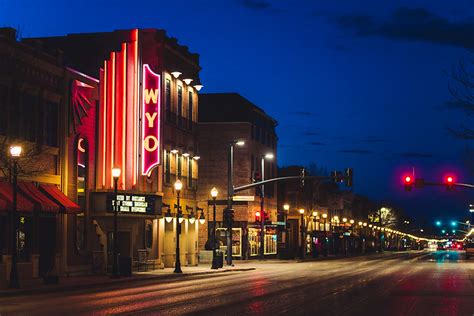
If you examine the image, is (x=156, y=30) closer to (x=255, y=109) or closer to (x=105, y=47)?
(x=105, y=47)

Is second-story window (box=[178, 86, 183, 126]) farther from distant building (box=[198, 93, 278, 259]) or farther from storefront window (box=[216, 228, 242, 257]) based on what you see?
storefront window (box=[216, 228, 242, 257])

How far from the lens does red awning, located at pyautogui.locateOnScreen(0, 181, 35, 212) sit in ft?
115

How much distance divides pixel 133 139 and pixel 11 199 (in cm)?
1373

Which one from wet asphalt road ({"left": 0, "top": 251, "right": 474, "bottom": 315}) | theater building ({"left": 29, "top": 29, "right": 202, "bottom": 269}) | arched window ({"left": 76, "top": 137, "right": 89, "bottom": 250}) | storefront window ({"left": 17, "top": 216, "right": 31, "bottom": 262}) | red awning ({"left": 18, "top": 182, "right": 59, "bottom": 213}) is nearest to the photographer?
wet asphalt road ({"left": 0, "top": 251, "right": 474, "bottom": 315})

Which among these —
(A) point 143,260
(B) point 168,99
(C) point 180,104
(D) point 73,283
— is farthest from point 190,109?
(D) point 73,283

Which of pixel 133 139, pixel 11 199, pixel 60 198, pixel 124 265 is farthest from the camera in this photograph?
pixel 133 139

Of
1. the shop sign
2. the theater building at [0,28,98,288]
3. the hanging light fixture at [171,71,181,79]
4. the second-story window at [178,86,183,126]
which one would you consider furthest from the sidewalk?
the second-story window at [178,86,183,126]

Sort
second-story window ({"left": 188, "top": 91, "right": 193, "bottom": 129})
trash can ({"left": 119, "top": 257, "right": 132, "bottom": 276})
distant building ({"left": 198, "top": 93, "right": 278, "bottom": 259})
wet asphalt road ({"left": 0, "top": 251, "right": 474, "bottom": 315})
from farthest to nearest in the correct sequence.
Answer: distant building ({"left": 198, "top": 93, "right": 278, "bottom": 259}) < second-story window ({"left": 188, "top": 91, "right": 193, "bottom": 129}) < trash can ({"left": 119, "top": 257, "right": 132, "bottom": 276}) < wet asphalt road ({"left": 0, "top": 251, "right": 474, "bottom": 315})

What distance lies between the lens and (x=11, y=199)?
3541 cm

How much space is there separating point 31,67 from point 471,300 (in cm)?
2296

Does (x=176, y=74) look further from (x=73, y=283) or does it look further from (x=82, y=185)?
(x=73, y=283)

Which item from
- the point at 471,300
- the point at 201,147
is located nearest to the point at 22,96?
the point at 471,300

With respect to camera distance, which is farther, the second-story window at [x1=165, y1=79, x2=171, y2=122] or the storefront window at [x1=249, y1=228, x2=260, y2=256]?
the storefront window at [x1=249, y1=228, x2=260, y2=256]

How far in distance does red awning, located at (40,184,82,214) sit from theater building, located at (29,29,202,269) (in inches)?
147
